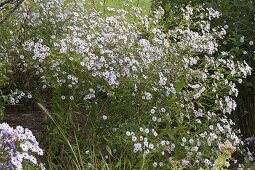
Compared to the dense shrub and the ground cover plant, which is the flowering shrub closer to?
the ground cover plant

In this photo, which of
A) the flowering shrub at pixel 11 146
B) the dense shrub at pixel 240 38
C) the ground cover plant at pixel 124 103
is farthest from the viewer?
the dense shrub at pixel 240 38

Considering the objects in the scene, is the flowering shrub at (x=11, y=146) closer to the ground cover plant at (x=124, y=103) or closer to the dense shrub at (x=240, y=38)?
the ground cover plant at (x=124, y=103)

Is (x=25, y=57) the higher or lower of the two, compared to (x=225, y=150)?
higher

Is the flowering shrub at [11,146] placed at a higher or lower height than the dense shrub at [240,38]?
lower

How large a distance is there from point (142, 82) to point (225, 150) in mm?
983

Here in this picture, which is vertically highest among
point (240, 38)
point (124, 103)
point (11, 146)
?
point (240, 38)

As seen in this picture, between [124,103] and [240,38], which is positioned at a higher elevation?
[240,38]

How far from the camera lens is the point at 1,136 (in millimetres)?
2930

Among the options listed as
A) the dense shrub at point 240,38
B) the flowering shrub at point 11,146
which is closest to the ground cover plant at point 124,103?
the dense shrub at point 240,38

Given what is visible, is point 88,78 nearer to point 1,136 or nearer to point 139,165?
point 139,165

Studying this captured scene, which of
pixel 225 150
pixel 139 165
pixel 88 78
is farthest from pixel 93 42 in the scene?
pixel 225 150

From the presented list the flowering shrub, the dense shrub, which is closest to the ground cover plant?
the dense shrub

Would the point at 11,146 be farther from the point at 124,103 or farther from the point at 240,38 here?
the point at 240,38

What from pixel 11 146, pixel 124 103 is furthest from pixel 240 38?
pixel 11 146
